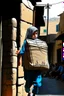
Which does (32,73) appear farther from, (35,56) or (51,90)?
(51,90)

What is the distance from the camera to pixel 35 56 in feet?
21.0

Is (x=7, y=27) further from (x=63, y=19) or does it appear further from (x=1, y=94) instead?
(x=63, y=19)

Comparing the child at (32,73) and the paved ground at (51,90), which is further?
the paved ground at (51,90)

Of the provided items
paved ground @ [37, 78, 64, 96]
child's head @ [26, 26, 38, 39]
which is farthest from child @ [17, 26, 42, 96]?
paved ground @ [37, 78, 64, 96]

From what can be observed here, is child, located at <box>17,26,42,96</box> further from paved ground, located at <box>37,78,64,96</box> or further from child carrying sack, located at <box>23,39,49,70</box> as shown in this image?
paved ground, located at <box>37,78,64,96</box>

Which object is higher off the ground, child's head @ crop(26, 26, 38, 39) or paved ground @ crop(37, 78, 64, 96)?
child's head @ crop(26, 26, 38, 39)

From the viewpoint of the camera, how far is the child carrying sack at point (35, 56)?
6.38 meters

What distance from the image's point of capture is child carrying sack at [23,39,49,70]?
638 cm

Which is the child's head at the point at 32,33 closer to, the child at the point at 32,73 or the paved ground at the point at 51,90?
the child at the point at 32,73

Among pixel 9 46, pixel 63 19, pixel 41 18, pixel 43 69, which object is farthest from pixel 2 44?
pixel 63 19

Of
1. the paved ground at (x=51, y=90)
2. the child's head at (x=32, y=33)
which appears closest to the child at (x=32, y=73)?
the child's head at (x=32, y=33)

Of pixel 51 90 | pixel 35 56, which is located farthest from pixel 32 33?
pixel 51 90

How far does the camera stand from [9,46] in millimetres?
7441

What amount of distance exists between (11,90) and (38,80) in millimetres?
1128
